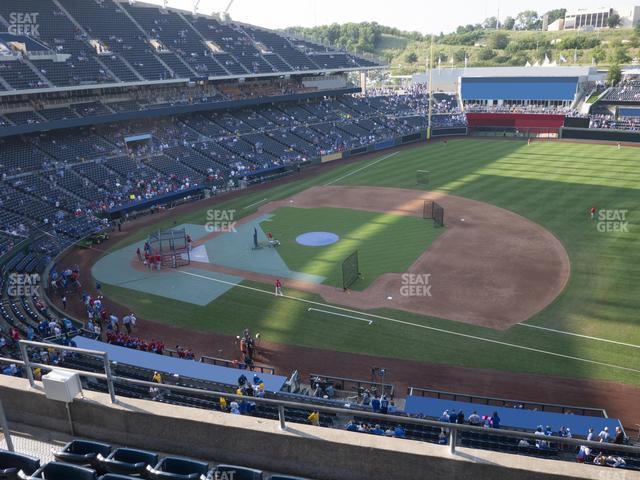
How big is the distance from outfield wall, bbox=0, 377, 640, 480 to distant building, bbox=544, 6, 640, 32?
7957 inches

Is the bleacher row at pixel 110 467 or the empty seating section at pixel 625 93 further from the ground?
the empty seating section at pixel 625 93

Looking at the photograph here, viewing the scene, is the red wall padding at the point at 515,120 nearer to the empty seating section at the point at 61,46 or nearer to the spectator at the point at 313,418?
the empty seating section at the point at 61,46

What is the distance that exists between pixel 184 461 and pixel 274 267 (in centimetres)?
2598

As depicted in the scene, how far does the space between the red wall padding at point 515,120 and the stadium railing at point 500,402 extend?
216 ft

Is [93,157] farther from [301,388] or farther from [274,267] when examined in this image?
[301,388]

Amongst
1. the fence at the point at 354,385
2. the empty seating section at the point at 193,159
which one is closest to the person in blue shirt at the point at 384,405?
the fence at the point at 354,385

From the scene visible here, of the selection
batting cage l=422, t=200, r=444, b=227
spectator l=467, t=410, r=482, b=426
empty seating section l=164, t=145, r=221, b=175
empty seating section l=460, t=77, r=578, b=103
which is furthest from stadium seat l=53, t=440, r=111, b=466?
empty seating section l=460, t=77, r=578, b=103

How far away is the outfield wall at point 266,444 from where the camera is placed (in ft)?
20.7

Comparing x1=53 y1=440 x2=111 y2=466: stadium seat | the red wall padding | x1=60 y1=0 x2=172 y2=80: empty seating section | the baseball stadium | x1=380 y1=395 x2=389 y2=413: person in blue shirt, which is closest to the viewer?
x1=53 y1=440 x2=111 y2=466: stadium seat

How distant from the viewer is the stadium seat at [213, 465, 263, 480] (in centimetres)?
659

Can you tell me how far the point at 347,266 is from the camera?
3077 centimetres

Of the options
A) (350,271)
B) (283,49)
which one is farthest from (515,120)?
(350,271)

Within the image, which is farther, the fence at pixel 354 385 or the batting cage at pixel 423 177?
the batting cage at pixel 423 177

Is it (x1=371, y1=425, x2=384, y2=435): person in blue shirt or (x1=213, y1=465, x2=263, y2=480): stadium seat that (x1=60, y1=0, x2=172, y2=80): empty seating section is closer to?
(x1=371, y1=425, x2=384, y2=435): person in blue shirt
